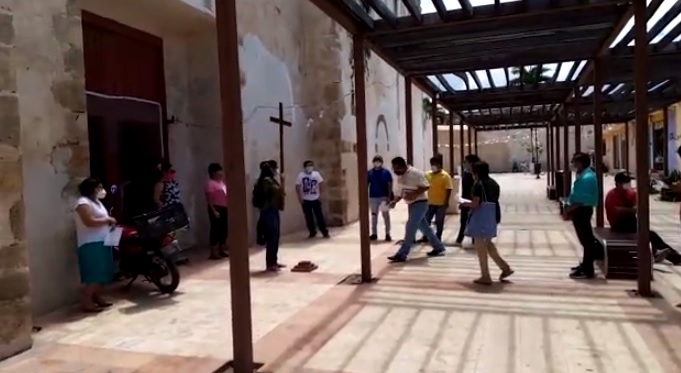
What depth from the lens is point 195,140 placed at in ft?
28.8

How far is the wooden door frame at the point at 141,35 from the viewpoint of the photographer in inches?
263

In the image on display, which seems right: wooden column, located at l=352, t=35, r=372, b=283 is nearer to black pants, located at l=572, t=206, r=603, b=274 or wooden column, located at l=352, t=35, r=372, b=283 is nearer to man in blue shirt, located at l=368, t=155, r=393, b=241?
black pants, located at l=572, t=206, r=603, b=274

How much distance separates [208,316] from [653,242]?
17.6 ft

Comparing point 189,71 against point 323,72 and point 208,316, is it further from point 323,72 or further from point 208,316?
point 208,316

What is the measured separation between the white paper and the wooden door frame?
87.1 inches

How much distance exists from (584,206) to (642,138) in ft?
3.58

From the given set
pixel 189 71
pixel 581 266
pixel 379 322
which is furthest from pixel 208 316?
pixel 189 71

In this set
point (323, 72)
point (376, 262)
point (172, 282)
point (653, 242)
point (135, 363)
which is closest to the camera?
point (135, 363)

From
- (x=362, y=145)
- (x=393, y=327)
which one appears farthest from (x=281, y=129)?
(x=393, y=327)

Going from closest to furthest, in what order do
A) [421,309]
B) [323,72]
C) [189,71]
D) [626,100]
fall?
[421,309] < [189,71] < [323,72] < [626,100]

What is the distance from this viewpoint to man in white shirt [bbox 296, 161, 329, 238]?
10113 millimetres

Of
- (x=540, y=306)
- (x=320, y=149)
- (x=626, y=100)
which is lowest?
(x=540, y=306)

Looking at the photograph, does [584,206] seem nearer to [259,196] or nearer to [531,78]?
[259,196]

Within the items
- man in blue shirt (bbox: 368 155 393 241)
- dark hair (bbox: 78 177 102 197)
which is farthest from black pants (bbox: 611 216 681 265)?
dark hair (bbox: 78 177 102 197)
